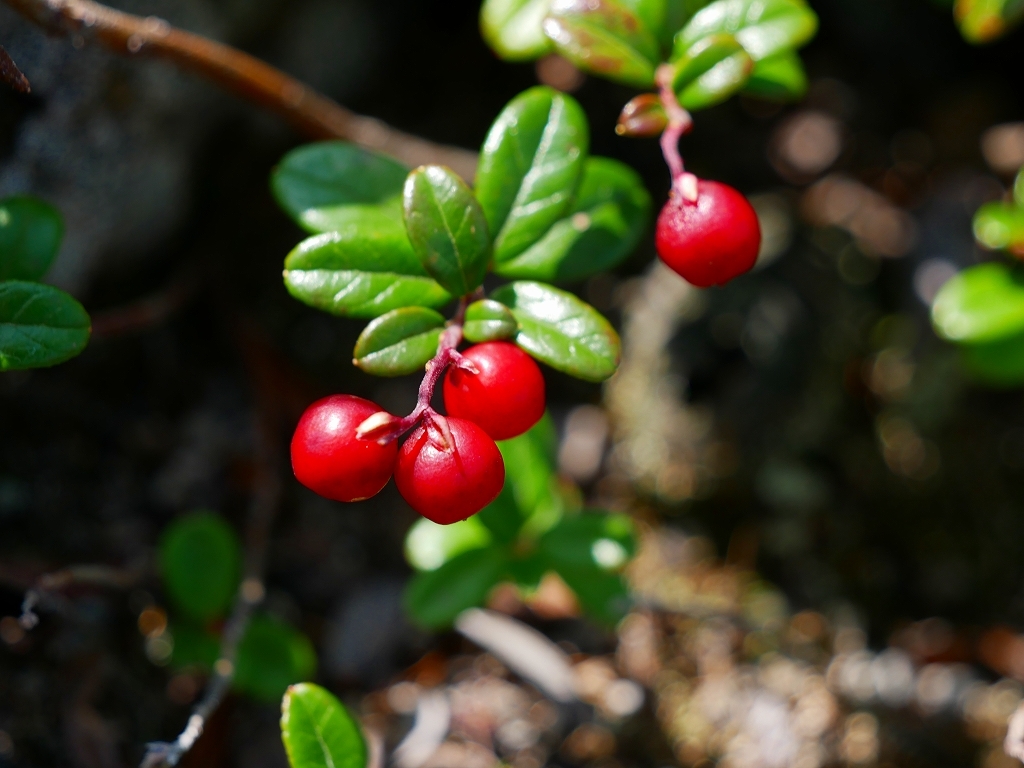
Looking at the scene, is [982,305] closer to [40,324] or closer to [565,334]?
[565,334]

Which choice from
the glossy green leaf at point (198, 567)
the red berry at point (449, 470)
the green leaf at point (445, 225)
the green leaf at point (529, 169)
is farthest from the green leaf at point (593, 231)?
the glossy green leaf at point (198, 567)

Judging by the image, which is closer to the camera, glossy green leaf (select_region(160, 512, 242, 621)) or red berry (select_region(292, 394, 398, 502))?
red berry (select_region(292, 394, 398, 502))

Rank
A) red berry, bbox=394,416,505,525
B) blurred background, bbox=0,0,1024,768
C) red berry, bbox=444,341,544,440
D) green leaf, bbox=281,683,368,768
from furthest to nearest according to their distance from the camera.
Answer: blurred background, bbox=0,0,1024,768 < green leaf, bbox=281,683,368,768 < red berry, bbox=444,341,544,440 < red berry, bbox=394,416,505,525

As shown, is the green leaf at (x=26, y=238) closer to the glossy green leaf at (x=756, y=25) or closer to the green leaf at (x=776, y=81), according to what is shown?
the glossy green leaf at (x=756, y=25)

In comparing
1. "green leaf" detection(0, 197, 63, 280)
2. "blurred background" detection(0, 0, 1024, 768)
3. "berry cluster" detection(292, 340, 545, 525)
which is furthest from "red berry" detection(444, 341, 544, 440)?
"blurred background" detection(0, 0, 1024, 768)

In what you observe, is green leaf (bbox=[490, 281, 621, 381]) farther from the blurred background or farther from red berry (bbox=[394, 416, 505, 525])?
the blurred background

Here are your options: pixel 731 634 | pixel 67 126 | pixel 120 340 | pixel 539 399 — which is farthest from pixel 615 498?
pixel 67 126
